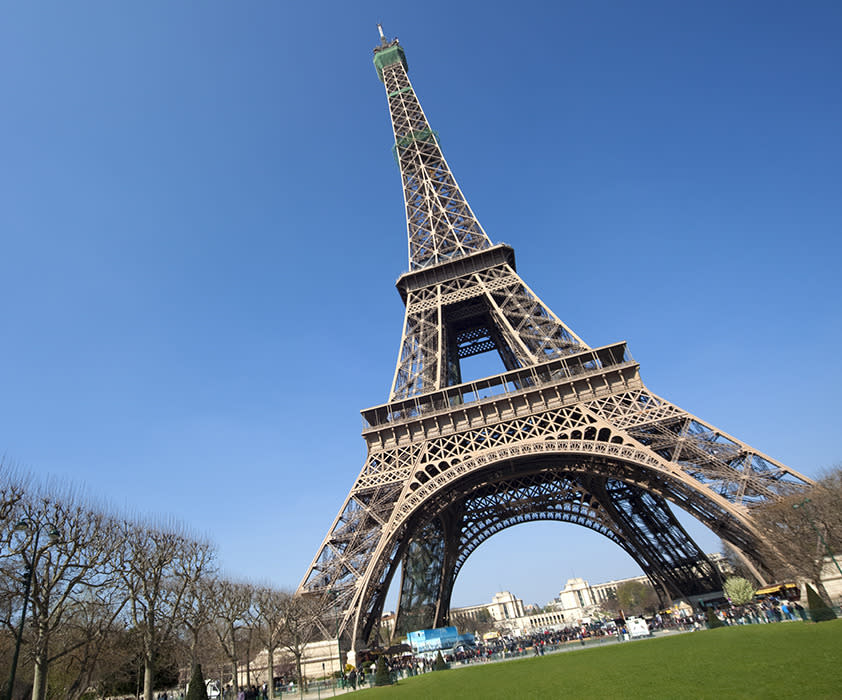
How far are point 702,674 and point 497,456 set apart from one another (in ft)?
52.9

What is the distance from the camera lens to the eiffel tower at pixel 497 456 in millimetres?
24266

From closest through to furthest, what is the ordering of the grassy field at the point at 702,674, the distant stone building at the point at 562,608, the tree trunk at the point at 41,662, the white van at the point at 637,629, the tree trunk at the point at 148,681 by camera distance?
1. the grassy field at the point at 702,674
2. the tree trunk at the point at 41,662
3. the tree trunk at the point at 148,681
4. the white van at the point at 637,629
5. the distant stone building at the point at 562,608

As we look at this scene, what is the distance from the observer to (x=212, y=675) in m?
46.7

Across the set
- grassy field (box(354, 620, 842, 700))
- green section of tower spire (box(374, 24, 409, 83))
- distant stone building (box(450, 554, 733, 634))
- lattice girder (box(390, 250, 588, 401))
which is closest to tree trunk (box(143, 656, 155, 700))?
grassy field (box(354, 620, 842, 700))

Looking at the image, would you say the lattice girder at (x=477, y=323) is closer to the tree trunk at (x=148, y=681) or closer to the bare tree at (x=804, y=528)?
the bare tree at (x=804, y=528)

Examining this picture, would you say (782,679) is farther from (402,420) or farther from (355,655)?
(402,420)

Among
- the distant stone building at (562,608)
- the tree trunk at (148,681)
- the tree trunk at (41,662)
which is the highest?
the tree trunk at (41,662)

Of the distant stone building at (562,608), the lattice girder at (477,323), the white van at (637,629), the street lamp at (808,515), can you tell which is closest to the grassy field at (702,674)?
the street lamp at (808,515)

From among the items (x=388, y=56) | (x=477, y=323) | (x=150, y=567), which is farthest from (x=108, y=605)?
(x=388, y=56)

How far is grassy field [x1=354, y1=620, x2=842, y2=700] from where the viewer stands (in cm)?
891

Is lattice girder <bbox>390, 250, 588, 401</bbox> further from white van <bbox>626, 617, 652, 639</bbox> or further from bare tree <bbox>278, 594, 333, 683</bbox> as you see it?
white van <bbox>626, 617, 652, 639</bbox>

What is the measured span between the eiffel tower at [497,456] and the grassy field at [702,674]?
282 inches

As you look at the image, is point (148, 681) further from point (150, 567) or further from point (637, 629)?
point (637, 629)

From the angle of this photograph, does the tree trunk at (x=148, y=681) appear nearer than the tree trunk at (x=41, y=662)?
No
